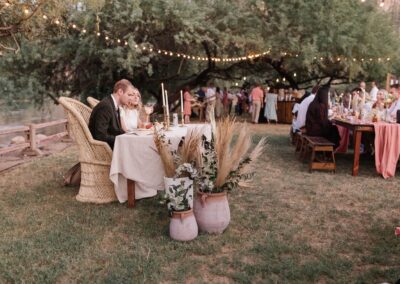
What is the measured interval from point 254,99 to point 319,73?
20.0 ft

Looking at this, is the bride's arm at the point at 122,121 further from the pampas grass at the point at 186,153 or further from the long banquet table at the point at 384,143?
the long banquet table at the point at 384,143

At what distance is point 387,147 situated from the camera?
5.46 m

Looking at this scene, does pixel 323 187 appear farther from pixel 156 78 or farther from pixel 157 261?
pixel 156 78

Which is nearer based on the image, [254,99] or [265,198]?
[265,198]

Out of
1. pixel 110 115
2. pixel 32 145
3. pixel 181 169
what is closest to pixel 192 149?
pixel 181 169

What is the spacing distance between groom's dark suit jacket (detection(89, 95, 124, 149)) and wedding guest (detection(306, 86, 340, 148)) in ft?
11.9

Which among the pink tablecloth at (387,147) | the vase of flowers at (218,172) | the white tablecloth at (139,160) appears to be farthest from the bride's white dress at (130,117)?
the pink tablecloth at (387,147)

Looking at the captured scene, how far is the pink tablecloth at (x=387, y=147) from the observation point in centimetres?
539

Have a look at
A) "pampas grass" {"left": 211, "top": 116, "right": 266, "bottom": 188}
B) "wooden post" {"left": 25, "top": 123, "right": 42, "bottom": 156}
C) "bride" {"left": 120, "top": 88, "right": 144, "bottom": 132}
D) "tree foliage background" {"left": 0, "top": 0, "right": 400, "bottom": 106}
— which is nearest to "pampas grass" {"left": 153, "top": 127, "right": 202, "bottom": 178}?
"pampas grass" {"left": 211, "top": 116, "right": 266, "bottom": 188}

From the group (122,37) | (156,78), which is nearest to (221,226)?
(122,37)

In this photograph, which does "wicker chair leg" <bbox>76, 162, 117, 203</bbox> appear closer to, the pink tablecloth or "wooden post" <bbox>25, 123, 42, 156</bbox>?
"wooden post" <bbox>25, 123, 42, 156</bbox>

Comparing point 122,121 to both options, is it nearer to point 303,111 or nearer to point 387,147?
point 387,147

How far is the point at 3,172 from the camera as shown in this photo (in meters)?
5.73

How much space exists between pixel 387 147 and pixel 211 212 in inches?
137
